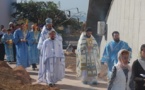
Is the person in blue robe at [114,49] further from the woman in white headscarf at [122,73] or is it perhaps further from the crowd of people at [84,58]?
the woman in white headscarf at [122,73]

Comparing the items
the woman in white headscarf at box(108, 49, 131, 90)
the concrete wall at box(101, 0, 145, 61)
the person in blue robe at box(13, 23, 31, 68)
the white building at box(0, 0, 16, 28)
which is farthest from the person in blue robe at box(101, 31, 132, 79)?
the white building at box(0, 0, 16, 28)

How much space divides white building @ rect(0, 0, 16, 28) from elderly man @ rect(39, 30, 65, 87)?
26.1 meters

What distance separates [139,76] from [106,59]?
3.67 metres

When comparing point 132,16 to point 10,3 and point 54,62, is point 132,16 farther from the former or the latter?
point 10,3

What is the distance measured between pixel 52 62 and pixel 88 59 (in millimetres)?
1250

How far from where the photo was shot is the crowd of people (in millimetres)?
6805

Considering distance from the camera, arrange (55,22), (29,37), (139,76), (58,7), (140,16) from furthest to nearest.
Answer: (58,7)
(55,22)
(29,37)
(140,16)
(139,76)

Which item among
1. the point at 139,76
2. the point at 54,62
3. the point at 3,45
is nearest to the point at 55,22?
the point at 3,45

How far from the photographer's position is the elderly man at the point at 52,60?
11734 mm

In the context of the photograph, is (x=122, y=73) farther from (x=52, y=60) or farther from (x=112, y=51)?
(x=52, y=60)

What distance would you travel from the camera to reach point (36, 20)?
38.8m

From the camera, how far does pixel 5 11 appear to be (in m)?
39.3

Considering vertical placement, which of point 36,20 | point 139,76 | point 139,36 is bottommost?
point 139,76

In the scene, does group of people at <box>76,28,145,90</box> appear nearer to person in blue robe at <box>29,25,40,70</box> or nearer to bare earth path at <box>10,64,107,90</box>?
bare earth path at <box>10,64,107,90</box>
